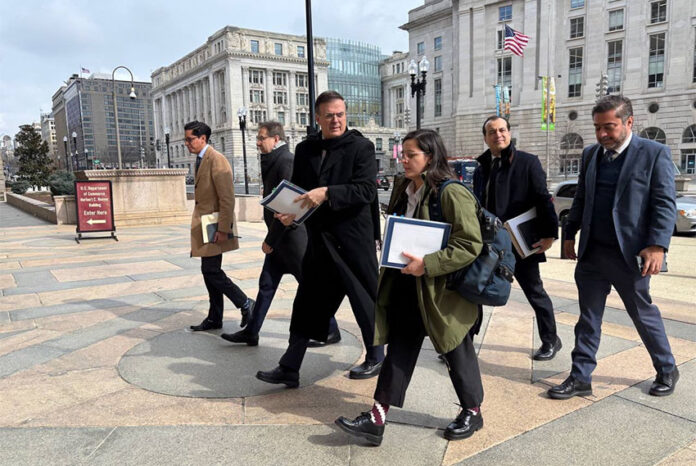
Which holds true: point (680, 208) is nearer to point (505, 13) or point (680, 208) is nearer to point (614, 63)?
point (614, 63)

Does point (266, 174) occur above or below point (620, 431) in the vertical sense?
above

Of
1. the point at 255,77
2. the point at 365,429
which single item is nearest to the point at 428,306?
the point at 365,429

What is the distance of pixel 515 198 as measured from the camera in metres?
4.09

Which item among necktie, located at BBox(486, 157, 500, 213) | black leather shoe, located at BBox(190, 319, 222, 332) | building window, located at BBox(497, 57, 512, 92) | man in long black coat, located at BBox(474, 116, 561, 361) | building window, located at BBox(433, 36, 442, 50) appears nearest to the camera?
man in long black coat, located at BBox(474, 116, 561, 361)

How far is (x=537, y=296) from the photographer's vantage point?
13.8ft

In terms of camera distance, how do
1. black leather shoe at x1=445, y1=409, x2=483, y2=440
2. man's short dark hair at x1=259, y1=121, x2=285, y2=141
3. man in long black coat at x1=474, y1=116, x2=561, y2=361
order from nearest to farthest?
black leather shoe at x1=445, y1=409, x2=483, y2=440 → man in long black coat at x1=474, y1=116, x2=561, y2=361 → man's short dark hair at x1=259, y1=121, x2=285, y2=141

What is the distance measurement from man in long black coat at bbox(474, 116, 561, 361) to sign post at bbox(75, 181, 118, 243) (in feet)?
34.6

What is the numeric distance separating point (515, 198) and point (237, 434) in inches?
105

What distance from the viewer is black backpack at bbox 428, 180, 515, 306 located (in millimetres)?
2686

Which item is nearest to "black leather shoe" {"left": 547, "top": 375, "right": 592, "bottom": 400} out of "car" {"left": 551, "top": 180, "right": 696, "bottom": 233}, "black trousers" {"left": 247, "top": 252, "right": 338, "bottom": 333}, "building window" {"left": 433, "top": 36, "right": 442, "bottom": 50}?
"black trousers" {"left": 247, "top": 252, "right": 338, "bottom": 333}

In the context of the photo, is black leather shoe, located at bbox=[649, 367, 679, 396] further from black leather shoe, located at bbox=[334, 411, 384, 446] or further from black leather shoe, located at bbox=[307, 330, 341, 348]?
black leather shoe, located at bbox=[307, 330, 341, 348]

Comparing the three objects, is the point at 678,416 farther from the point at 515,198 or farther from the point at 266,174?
the point at 266,174

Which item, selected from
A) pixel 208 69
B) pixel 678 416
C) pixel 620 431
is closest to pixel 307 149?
pixel 620 431

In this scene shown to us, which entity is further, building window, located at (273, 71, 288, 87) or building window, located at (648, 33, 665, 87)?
building window, located at (273, 71, 288, 87)
